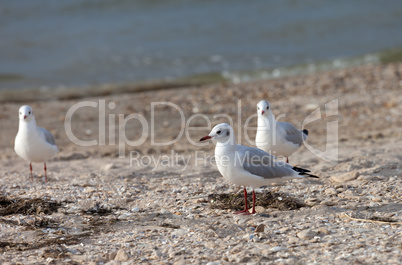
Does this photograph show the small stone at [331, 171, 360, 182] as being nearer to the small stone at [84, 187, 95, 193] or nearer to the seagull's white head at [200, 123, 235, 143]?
the seagull's white head at [200, 123, 235, 143]

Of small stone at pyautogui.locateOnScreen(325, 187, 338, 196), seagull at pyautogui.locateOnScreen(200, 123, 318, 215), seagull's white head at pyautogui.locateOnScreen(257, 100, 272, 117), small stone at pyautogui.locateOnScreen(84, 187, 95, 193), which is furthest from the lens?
seagull's white head at pyautogui.locateOnScreen(257, 100, 272, 117)

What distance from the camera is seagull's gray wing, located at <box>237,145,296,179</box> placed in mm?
4996

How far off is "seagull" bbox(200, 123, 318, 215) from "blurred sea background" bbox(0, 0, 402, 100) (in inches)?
352

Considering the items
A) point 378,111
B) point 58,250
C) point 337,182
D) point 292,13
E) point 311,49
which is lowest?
point 58,250

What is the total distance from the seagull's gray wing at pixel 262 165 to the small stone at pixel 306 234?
0.78 metres

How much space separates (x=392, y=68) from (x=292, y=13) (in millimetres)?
8499

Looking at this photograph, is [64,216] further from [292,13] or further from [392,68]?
[292,13]

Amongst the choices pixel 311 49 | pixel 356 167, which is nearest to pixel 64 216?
pixel 356 167

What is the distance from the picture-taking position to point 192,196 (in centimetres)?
565

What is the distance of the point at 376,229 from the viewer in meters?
4.44

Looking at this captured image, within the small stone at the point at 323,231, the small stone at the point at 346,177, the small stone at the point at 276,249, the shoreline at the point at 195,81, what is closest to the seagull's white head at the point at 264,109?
the small stone at the point at 346,177

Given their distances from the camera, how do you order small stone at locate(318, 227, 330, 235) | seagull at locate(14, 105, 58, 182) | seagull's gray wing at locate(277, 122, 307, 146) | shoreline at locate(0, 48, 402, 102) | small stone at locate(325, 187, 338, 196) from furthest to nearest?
shoreline at locate(0, 48, 402, 102), seagull at locate(14, 105, 58, 182), seagull's gray wing at locate(277, 122, 307, 146), small stone at locate(325, 187, 338, 196), small stone at locate(318, 227, 330, 235)

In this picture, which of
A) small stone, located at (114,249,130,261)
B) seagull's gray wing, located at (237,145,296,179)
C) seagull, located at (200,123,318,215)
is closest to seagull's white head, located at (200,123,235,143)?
seagull, located at (200,123,318,215)

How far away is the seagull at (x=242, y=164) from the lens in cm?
495
